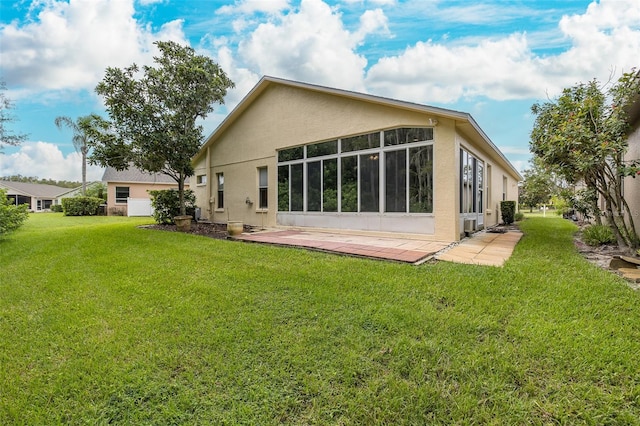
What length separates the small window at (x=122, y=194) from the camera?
24.3 metres

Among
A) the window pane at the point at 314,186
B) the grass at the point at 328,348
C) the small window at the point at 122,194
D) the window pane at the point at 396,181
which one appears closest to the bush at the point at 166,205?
the window pane at the point at 314,186

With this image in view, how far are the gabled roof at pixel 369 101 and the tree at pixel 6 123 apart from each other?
23.3 feet

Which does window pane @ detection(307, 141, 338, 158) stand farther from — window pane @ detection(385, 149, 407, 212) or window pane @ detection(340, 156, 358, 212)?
window pane @ detection(385, 149, 407, 212)

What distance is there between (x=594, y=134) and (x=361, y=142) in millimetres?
5256

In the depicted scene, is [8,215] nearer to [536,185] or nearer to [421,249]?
[421,249]

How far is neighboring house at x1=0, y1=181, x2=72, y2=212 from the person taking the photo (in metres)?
34.8

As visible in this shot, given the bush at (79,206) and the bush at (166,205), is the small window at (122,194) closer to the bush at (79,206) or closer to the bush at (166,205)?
the bush at (79,206)

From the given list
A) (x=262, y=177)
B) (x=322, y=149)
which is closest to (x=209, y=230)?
(x=262, y=177)

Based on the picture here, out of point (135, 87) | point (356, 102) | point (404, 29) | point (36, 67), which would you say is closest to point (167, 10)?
point (135, 87)

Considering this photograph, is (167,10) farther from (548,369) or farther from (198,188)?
(548,369)

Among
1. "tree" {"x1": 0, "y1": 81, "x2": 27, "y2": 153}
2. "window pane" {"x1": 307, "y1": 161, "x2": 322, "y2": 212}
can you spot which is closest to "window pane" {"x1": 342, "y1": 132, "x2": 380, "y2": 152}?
"window pane" {"x1": 307, "y1": 161, "x2": 322, "y2": 212}

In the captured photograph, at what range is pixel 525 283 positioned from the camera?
405 cm

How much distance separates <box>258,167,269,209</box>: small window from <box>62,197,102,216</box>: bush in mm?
17968

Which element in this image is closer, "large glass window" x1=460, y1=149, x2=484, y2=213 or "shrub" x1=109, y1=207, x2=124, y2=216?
"large glass window" x1=460, y1=149, x2=484, y2=213
